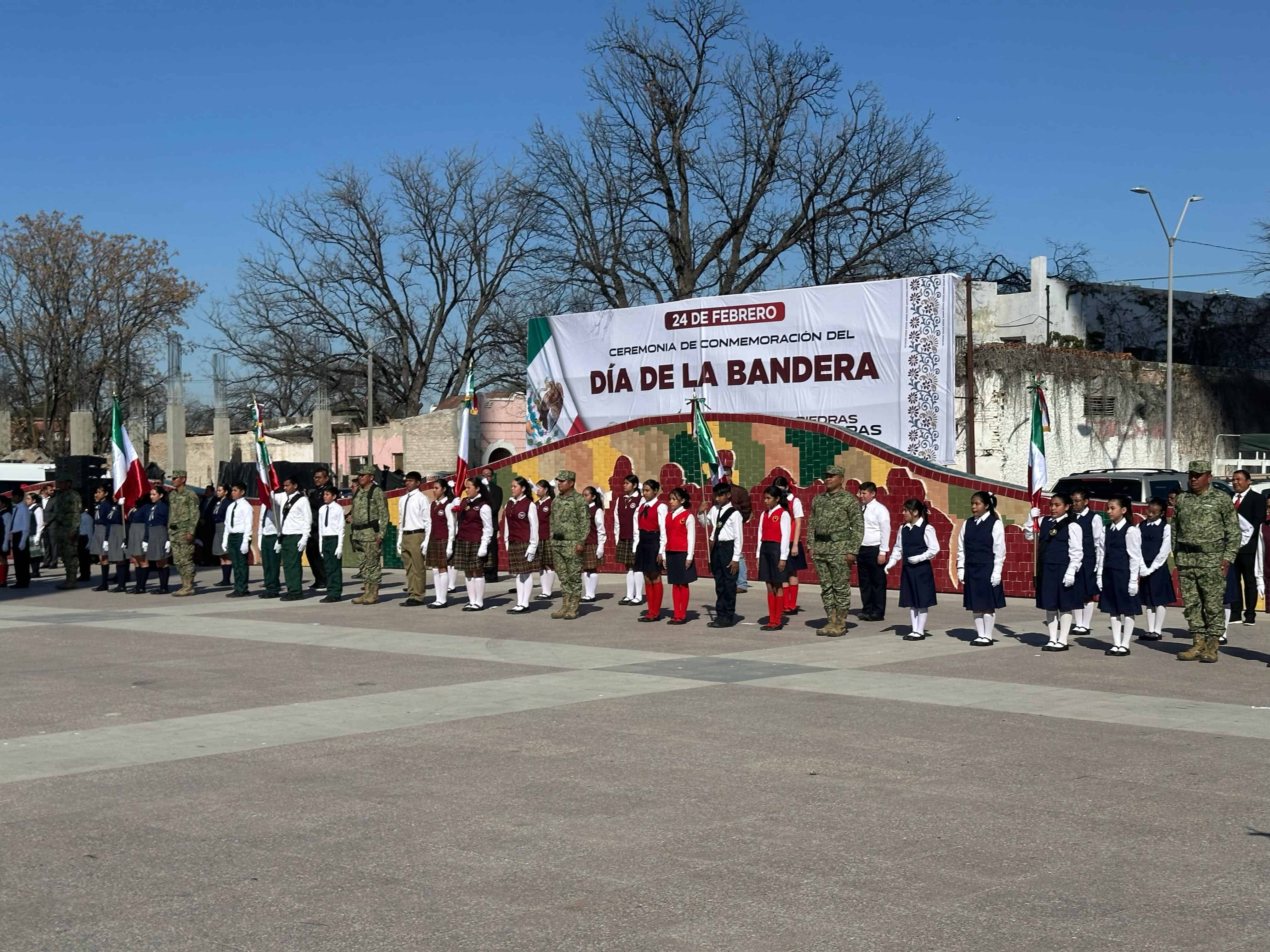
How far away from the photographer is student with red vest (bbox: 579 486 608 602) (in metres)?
19.6

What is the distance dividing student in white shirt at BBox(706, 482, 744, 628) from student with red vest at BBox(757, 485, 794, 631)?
367mm

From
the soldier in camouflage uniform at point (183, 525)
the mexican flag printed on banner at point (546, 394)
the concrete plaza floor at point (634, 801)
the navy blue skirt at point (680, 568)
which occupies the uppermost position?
the mexican flag printed on banner at point (546, 394)

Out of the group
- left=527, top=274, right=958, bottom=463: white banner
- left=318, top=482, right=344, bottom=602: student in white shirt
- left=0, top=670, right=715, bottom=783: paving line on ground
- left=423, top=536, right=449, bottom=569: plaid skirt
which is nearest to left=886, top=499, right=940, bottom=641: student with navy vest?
left=0, top=670, right=715, bottom=783: paving line on ground

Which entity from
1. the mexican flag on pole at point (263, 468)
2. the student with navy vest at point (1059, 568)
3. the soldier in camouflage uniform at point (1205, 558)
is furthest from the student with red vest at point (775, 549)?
the mexican flag on pole at point (263, 468)

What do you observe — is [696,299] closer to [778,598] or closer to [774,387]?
[774,387]

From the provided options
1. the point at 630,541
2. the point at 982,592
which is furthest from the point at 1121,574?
the point at 630,541

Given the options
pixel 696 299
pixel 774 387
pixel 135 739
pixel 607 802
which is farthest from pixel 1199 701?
pixel 696 299

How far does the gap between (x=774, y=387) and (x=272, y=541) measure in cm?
925

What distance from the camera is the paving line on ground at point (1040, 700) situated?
34.0ft

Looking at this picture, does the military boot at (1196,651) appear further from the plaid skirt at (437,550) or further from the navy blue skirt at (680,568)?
the plaid skirt at (437,550)

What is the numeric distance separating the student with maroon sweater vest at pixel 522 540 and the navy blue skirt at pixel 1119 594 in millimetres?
7366

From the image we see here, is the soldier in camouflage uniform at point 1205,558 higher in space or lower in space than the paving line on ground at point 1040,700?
higher

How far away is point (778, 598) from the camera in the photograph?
16734mm

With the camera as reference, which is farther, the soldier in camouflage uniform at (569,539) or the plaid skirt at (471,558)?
the plaid skirt at (471,558)
